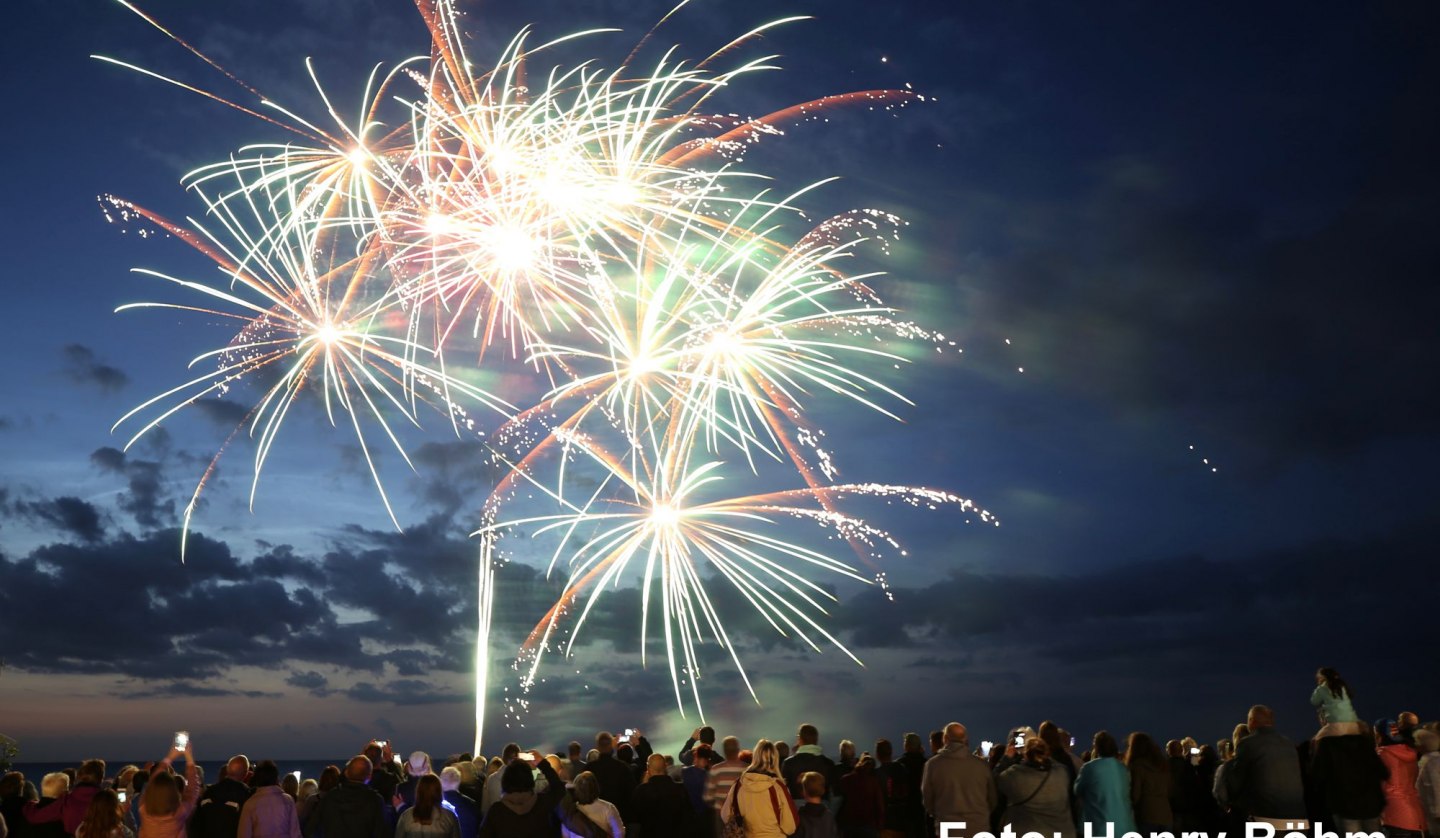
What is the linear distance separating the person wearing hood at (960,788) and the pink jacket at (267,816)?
19.9ft

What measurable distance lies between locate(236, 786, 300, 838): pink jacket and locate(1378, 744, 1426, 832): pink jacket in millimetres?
10922

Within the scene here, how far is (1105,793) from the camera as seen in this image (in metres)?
11.1

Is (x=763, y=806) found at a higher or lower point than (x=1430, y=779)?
higher

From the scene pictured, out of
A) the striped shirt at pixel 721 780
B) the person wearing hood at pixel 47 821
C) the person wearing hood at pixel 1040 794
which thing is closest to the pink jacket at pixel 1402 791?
the person wearing hood at pixel 1040 794

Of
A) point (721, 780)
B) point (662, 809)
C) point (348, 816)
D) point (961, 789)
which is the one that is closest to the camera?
A: point (348, 816)

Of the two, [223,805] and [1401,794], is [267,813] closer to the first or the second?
[223,805]

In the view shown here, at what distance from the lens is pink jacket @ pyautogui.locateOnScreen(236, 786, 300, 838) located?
10469mm

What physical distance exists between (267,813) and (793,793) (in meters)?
5.55

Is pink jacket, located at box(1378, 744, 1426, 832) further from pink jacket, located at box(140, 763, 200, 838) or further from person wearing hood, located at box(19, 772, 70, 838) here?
person wearing hood, located at box(19, 772, 70, 838)

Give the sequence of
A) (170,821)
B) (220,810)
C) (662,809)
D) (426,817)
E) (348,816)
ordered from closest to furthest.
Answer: (426,817) → (170,821) → (348,816) → (220,810) → (662,809)

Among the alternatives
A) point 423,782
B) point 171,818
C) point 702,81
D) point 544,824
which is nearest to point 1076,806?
point 544,824

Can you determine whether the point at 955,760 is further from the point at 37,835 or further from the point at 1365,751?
the point at 37,835

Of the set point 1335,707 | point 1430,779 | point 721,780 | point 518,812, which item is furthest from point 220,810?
point 1430,779

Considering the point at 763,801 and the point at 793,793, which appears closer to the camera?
the point at 763,801
